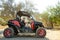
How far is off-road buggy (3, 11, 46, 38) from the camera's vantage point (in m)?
2.69

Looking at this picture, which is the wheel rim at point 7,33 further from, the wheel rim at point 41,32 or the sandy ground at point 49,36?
the wheel rim at point 41,32

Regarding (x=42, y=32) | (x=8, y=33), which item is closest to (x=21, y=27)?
(x=8, y=33)

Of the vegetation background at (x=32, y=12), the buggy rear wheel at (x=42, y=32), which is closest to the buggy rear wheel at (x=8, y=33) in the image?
the vegetation background at (x=32, y=12)

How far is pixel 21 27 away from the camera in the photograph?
2.71m

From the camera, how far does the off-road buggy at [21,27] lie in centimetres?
269

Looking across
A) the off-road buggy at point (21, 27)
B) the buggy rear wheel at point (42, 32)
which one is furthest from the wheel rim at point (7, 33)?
the buggy rear wheel at point (42, 32)

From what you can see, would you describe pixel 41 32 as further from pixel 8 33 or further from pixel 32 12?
pixel 8 33

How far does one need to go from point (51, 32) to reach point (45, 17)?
0.76 feet

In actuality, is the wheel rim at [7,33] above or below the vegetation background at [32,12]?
below

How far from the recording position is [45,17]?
2.69 m

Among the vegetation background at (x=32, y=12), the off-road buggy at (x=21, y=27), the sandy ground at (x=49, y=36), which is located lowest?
the sandy ground at (x=49, y=36)

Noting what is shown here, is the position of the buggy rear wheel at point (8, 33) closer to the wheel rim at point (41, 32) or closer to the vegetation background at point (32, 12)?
the vegetation background at point (32, 12)

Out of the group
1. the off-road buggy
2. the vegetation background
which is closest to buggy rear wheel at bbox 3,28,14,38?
the off-road buggy

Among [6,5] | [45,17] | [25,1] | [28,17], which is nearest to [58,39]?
[45,17]
